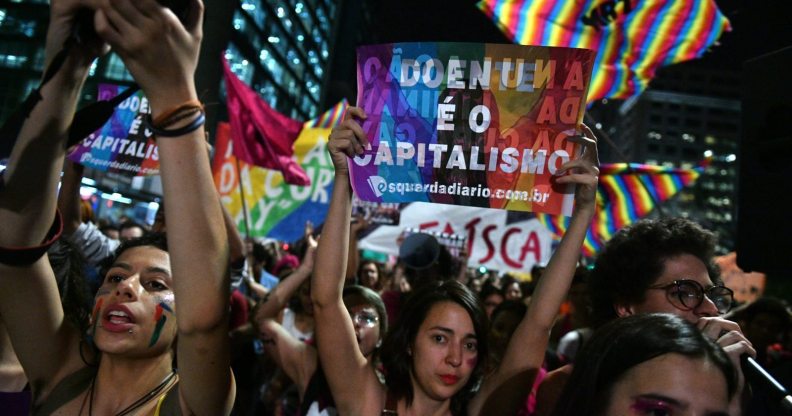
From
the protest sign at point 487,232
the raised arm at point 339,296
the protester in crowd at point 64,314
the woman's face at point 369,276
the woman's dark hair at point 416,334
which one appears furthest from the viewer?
the protest sign at point 487,232

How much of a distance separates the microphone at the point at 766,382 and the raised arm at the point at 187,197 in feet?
4.80

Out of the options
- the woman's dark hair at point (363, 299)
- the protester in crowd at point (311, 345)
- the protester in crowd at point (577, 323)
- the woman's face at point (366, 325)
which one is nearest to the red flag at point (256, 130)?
the protester in crowd at point (311, 345)

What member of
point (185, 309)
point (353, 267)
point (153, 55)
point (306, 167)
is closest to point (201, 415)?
point (185, 309)

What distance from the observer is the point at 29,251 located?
1678mm

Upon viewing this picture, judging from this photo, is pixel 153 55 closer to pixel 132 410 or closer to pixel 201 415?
pixel 201 415

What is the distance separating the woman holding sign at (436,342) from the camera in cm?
253

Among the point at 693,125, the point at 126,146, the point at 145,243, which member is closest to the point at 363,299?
the point at 145,243

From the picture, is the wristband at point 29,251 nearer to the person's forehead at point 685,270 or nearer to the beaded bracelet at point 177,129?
the beaded bracelet at point 177,129

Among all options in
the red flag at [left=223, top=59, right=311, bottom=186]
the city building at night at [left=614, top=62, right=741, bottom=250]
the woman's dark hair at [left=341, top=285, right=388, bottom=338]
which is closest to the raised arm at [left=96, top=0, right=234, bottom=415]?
the woman's dark hair at [left=341, top=285, right=388, bottom=338]

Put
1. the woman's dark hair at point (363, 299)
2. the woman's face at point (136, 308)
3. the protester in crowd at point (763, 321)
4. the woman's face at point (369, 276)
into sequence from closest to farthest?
the woman's face at point (136, 308)
the woman's dark hair at point (363, 299)
the protester in crowd at point (763, 321)
the woman's face at point (369, 276)

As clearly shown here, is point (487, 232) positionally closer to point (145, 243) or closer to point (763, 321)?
point (763, 321)

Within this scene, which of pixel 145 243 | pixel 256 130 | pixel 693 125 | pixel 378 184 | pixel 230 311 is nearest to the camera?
pixel 145 243

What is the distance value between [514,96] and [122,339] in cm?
175

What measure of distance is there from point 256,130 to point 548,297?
535cm
